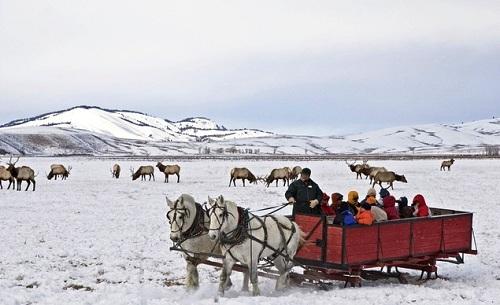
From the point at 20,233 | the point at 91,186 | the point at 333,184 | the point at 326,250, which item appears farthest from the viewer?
the point at 333,184

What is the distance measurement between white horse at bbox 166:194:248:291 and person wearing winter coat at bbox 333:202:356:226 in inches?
81.1

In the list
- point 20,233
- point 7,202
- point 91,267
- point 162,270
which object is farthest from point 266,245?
point 7,202

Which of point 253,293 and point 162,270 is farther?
point 162,270

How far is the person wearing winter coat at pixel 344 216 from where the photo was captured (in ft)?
38.2

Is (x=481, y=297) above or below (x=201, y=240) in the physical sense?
below

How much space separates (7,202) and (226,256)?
1962 cm

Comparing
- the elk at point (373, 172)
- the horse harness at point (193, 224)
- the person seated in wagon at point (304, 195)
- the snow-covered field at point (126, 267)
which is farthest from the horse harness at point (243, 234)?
the elk at point (373, 172)

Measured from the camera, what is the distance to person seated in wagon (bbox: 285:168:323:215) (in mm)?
12570

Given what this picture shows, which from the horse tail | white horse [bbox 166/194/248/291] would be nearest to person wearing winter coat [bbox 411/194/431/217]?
the horse tail

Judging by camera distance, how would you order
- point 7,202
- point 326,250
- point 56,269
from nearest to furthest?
point 326,250, point 56,269, point 7,202

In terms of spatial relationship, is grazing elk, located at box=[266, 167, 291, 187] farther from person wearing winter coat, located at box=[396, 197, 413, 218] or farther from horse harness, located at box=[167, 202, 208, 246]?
horse harness, located at box=[167, 202, 208, 246]

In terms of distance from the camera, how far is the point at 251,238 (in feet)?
35.9

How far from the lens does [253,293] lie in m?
11.0

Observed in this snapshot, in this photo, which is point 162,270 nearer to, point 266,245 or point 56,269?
point 56,269
